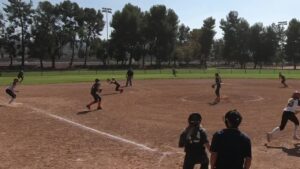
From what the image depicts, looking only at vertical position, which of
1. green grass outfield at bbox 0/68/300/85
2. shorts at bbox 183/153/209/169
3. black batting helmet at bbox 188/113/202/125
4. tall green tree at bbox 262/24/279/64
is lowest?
green grass outfield at bbox 0/68/300/85

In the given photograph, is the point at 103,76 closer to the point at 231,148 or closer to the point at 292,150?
the point at 292,150

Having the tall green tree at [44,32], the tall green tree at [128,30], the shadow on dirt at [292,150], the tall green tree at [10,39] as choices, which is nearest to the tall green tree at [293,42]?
the tall green tree at [128,30]

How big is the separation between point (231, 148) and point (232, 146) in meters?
0.04

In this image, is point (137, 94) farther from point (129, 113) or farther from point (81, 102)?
point (129, 113)

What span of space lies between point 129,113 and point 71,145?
8.52 meters

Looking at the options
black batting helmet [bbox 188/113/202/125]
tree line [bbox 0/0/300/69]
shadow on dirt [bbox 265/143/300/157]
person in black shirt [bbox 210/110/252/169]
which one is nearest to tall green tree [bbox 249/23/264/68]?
tree line [bbox 0/0/300/69]

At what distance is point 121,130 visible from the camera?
18.0m

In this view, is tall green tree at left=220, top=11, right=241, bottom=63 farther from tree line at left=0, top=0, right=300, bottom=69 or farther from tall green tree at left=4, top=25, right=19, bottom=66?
tall green tree at left=4, top=25, right=19, bottom=66

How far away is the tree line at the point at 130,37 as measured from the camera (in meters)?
103

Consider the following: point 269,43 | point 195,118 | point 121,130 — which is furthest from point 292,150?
point 269,43

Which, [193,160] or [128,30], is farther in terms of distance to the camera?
[128,30]

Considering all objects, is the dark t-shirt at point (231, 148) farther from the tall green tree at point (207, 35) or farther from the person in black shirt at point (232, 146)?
the tall green tree at point (207, 35)

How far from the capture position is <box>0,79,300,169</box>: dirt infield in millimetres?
12797

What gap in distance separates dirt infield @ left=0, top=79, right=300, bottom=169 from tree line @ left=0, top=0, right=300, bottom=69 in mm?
75365
